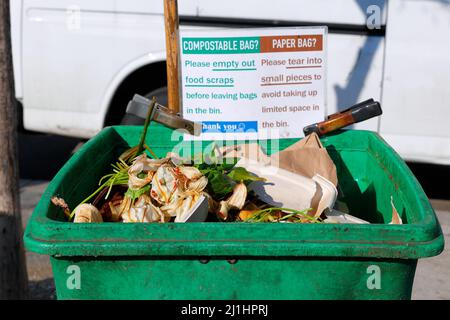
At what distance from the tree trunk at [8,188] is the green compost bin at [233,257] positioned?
4.07ft

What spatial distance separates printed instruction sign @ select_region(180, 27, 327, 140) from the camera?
2.63 m

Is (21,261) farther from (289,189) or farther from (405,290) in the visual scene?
(405,290)

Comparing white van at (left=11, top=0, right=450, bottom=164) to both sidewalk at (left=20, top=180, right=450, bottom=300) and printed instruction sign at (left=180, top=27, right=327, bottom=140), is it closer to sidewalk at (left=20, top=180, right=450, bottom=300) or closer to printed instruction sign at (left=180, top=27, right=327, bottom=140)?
sidewalk at (left=20, top=180, right=450, bottom=300)

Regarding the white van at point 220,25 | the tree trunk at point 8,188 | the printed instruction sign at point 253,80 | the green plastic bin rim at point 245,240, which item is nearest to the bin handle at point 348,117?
the printed instruction sign at point 253,80

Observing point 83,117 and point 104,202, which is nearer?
point 104,202

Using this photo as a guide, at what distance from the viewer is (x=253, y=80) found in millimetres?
2648

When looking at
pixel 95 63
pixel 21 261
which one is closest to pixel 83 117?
pixel 95 63

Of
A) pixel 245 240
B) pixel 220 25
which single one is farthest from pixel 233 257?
pixel 220 25

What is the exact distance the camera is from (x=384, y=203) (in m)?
2.55

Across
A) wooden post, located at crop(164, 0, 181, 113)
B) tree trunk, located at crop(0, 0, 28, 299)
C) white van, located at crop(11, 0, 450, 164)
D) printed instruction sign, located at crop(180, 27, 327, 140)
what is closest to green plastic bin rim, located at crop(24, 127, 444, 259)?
printed instruction sign, located at crop(180, 27, 327, 140)

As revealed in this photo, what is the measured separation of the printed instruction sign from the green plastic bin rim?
0.91m

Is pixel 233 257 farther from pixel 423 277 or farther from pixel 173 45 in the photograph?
pixel 423 277

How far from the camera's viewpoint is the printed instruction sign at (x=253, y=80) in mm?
2635

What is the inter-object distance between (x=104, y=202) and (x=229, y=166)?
1.41ft
